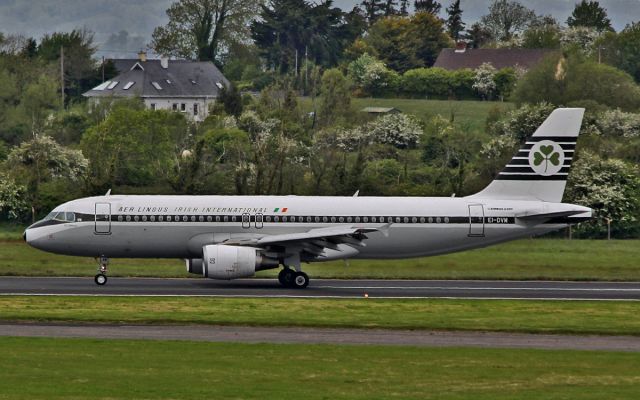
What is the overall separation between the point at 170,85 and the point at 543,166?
370 ft

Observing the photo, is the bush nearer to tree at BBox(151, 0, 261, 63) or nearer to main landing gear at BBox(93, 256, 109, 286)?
tree at BBox(151, 0, 261, 63)

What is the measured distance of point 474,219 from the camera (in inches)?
1993

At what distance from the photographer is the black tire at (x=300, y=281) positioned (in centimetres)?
4916

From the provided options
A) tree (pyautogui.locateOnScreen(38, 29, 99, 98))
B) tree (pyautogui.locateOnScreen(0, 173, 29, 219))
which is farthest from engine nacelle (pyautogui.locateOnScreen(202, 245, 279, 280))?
tree (pyautogui.locateOnScreen(38, 29, 99, 98))

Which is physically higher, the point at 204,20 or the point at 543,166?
the point at 204,20

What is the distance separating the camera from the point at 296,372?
29328 mm

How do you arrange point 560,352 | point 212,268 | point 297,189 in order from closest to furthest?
point 560,352, point 212,268, point 297,189

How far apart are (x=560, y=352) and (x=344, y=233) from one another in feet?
51.7

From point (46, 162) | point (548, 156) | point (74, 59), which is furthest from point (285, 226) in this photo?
point (74, 59)

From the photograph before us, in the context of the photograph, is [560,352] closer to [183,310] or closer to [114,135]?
[183,310]

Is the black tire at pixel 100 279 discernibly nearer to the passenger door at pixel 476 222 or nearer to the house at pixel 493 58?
the passenger door at pixel 476 222

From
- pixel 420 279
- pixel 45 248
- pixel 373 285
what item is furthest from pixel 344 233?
pixel 45 248

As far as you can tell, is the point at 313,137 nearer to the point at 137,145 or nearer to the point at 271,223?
the point at 137,145

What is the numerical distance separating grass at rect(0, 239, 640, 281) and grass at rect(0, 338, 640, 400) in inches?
827
